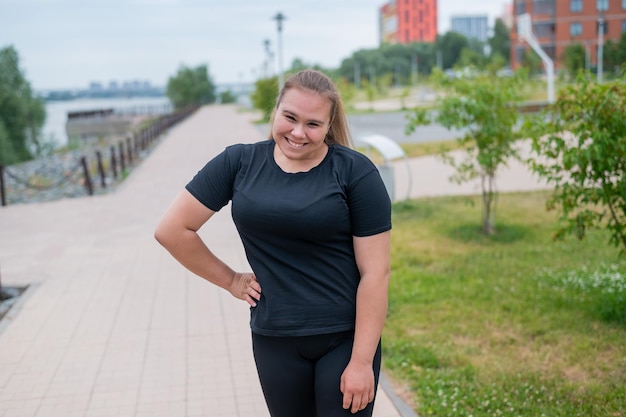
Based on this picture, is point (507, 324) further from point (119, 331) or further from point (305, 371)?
point (305, 371)

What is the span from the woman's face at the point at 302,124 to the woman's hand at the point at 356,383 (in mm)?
630

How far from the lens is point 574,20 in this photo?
66.5 meters

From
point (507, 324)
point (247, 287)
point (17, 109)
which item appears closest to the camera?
point (247, 287)

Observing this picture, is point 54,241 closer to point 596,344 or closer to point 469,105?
point 469,105

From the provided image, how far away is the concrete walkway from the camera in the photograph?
175 inches

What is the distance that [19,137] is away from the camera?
190 ft

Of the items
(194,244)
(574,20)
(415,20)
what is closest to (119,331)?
(194,244)

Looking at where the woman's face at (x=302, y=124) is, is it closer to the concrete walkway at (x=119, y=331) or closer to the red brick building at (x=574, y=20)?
the concrete walkway at (x=119, y=331)

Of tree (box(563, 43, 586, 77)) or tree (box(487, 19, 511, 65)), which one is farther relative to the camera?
tree (box(487, 19, 511, 65))

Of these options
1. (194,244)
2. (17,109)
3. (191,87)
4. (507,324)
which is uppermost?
(191,87)

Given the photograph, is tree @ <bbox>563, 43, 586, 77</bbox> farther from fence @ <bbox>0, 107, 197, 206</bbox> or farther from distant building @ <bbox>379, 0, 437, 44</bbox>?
distant building @ <bbox>379, 0, 437, 44</bbox>

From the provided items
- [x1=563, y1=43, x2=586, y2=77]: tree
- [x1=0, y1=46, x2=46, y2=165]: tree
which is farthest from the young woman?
[x1=0, y1=46, x2=46, y2=165]: tree

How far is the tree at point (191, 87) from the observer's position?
8406 cm

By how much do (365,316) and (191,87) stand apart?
3348 inches
